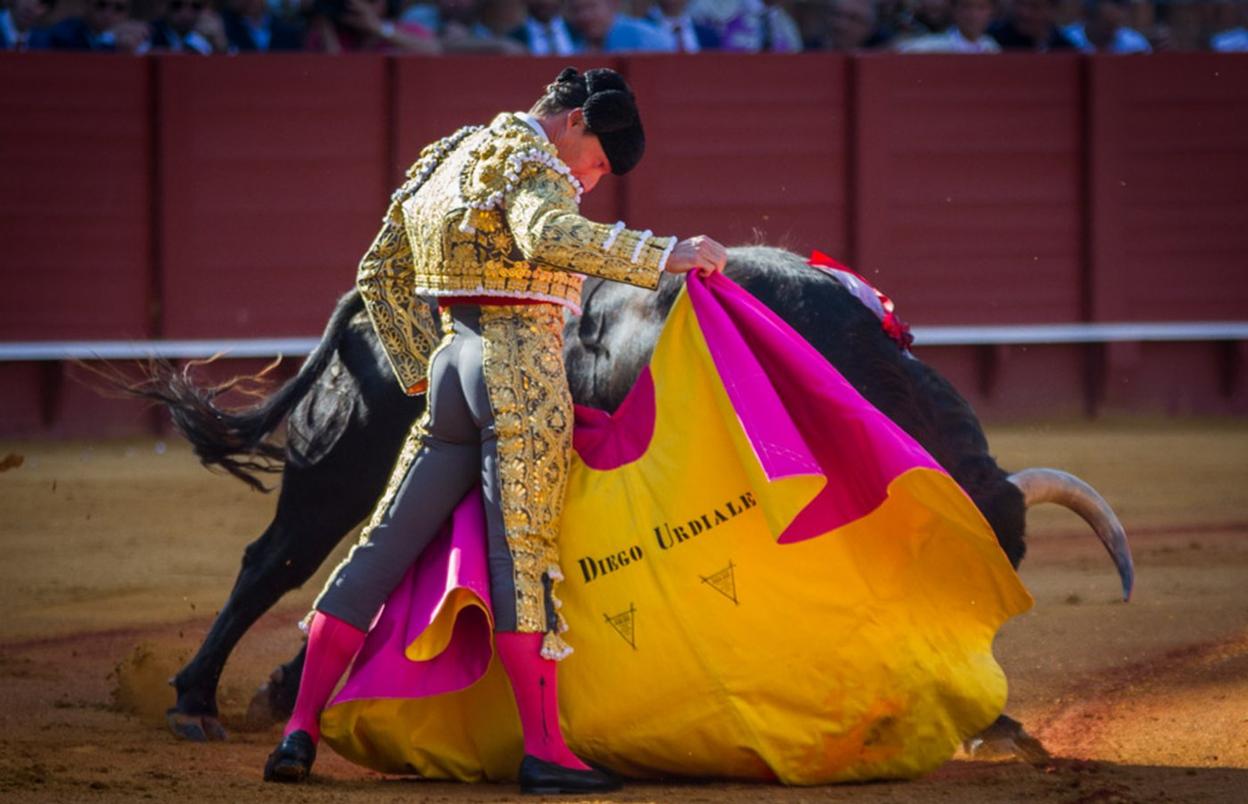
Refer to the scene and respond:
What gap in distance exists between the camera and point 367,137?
8078mm

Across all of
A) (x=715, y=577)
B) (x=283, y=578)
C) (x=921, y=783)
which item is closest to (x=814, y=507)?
(x=715, y=577)

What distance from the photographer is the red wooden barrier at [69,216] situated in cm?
779

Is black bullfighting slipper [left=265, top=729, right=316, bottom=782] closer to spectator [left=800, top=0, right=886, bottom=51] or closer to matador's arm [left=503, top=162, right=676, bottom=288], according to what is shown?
matador's arm [left=503, top=162, right=676, bottom=288]

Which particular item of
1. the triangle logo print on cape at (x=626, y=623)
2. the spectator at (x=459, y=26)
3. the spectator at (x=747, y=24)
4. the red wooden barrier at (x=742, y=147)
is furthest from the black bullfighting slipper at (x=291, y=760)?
the spectator at (x=747, y=24)

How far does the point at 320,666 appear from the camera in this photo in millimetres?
2895

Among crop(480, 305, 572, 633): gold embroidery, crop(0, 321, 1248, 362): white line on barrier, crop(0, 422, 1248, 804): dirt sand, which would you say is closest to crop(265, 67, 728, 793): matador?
crop(480, 305, 572, 633): gold embroidery

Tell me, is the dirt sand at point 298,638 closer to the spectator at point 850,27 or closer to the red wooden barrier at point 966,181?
the red wooden barrier at point 966,181

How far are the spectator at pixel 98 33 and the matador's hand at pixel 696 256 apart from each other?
224 inches

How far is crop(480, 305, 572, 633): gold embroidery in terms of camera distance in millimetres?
2832

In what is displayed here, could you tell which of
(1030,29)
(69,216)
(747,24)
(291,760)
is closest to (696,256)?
(291,760)

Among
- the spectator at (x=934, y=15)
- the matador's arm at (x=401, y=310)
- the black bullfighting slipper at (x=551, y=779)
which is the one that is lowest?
the black bullfighting slipper at (x=551, y=779)

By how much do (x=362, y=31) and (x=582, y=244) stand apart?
226 inches

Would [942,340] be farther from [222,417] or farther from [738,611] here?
[738,611]

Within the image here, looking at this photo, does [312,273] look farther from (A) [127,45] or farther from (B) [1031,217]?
(B) [1031,217]
